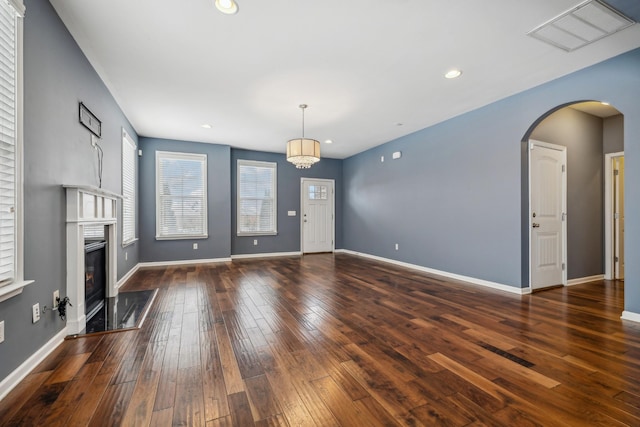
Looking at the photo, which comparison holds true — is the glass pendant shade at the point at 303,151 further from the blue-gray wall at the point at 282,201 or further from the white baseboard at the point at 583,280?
the white baseboard at the point at 583,280

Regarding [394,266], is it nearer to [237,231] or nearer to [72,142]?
[237,231]

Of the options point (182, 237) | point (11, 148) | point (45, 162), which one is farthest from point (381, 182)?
point (11, 148)

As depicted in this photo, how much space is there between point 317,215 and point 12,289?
6348 millimetres

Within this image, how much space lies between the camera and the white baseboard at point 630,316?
270cm

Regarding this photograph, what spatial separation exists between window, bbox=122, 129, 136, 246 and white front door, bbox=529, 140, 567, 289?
235 inches

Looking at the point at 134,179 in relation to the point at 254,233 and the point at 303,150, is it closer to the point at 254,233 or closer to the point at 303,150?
the point at 254,233

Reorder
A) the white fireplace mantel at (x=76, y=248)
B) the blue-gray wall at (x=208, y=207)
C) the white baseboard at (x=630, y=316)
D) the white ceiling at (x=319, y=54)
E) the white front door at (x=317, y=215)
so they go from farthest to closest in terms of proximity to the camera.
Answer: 1. the white front door at (x=317, y=215)
2. the blue-gray wall at (x=208, y=207)
3. the white baseboard at (x=630, y=316)
4. the white fireplace mantel at (x=76, y=248)
5. the white ceiling at (x=319, y=54)

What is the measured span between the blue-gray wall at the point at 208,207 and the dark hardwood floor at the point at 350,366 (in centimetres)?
282

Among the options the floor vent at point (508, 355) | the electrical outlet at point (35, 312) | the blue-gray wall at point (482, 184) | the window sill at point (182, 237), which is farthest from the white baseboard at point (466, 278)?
the electrical outlet at point (35, 312)

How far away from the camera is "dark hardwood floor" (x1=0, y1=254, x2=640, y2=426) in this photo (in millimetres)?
1469

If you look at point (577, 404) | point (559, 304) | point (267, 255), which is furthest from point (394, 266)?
point (577, 404)

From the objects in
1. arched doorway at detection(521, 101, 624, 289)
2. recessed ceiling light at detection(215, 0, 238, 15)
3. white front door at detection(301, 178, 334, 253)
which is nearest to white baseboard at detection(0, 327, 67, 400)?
recessed ceiling light at detection(215, 0, 238, 15)

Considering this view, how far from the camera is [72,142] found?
257 centimetres

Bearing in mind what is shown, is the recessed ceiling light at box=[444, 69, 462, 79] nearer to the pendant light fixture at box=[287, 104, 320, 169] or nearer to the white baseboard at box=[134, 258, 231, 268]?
the pendant light fixture at box=[287, 104, 320, 169]
